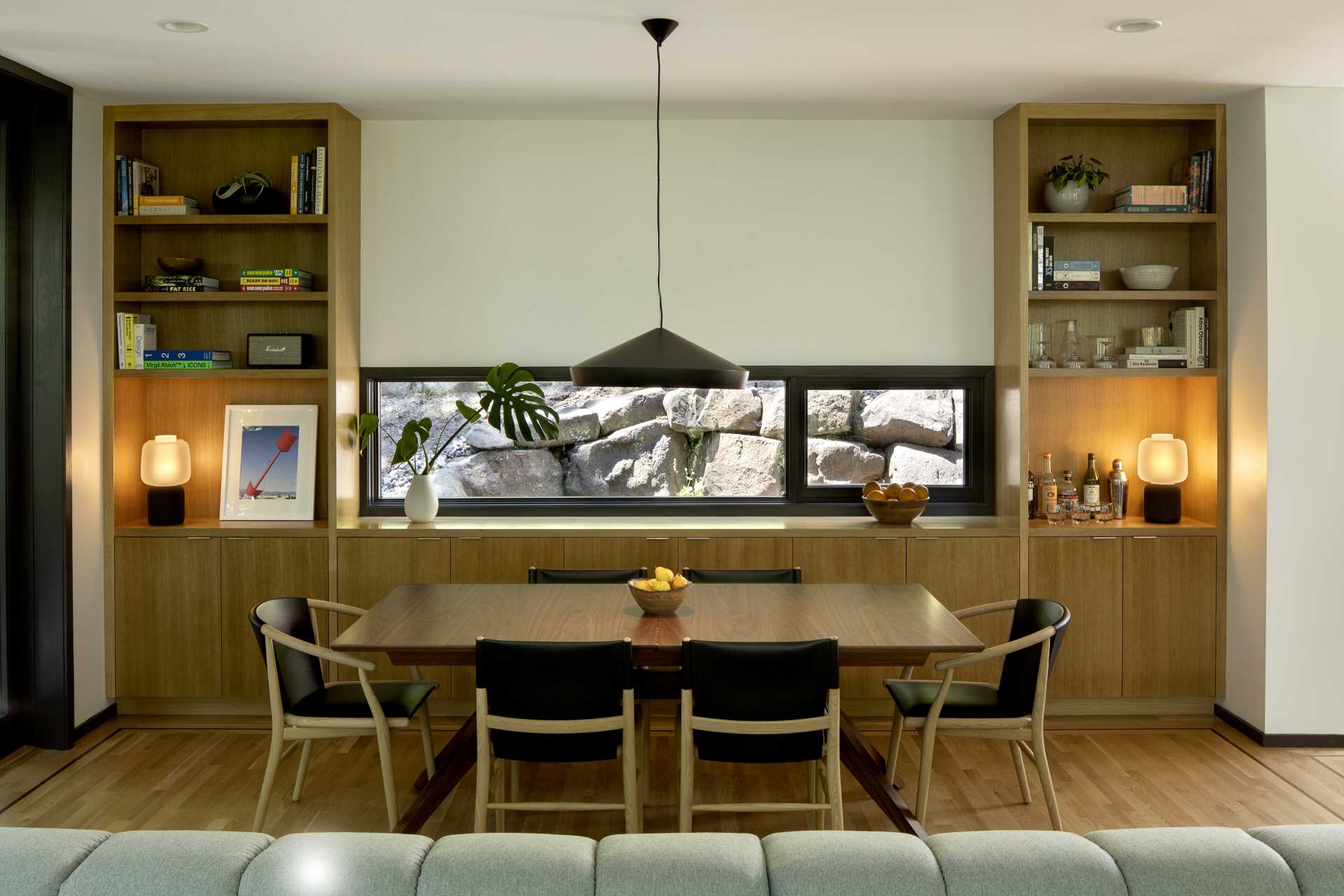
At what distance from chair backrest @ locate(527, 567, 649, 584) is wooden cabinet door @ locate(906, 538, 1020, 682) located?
1.34 m

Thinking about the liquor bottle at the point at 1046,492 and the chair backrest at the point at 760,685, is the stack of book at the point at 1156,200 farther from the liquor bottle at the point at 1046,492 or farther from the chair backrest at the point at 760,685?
the chair backrest at the point at 760,685

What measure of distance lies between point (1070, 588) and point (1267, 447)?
1.06 meters

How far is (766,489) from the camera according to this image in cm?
563

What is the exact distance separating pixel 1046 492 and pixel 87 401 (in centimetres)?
458

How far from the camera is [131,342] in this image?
5.21 metres

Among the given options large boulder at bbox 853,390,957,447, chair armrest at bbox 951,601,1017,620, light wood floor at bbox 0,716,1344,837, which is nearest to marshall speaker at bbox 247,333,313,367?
light wood floor at bbox 0,716,1344,837

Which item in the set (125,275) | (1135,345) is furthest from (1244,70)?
(125,275)

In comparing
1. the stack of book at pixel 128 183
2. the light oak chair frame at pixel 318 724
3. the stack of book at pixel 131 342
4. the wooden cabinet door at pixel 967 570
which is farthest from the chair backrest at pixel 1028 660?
the stack of book at pixel 128 183

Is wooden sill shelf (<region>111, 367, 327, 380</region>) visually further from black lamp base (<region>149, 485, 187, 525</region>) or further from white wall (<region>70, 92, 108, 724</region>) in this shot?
black lamp base (<region>149, 485, 187, 525</region>)

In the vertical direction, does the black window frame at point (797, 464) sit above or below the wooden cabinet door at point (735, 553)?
above

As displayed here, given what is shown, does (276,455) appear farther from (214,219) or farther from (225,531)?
(214,219)

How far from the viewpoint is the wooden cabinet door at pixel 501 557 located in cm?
511

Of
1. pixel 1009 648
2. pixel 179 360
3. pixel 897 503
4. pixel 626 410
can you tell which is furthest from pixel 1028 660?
pixel 179 360

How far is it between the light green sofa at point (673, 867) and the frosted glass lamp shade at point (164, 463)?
3.78m
